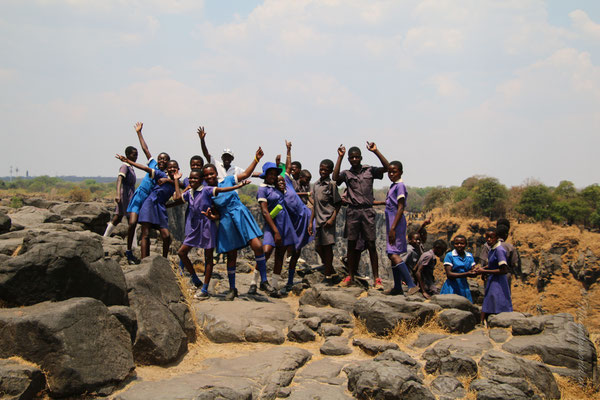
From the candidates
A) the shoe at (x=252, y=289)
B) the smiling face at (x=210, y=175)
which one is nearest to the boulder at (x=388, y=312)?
the shoe at (x=252, y=289)

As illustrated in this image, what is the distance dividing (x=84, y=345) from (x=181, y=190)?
15.2 feet

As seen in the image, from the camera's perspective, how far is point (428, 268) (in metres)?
7.53

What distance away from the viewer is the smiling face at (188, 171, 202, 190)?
699 centimetres

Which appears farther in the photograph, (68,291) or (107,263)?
(107,263)

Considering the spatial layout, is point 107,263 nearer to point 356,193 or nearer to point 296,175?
point 356,193

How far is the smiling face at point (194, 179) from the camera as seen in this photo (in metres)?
6.99

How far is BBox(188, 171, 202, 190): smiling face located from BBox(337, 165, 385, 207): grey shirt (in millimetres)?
2449

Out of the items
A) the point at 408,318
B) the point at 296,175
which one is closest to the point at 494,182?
the point at 296,175

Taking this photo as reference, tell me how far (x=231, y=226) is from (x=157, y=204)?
1.95 meters

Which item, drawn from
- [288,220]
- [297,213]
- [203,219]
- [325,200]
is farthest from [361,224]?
[203,219]

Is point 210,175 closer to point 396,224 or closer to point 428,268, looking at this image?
point 396,224

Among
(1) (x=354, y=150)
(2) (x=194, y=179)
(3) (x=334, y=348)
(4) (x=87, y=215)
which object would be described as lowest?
(3) (x=334, y=348)

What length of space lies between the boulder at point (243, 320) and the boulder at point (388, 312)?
3.49 feet

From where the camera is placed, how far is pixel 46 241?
4277 millimetres
